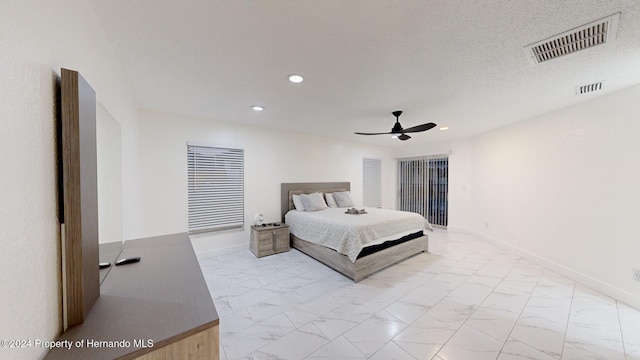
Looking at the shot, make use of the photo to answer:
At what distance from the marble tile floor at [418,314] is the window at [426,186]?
272 centimetres

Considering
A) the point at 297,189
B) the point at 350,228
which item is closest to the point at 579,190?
the point at 350,228

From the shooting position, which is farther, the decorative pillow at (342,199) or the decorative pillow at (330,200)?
the decorative pillow at (342,199)

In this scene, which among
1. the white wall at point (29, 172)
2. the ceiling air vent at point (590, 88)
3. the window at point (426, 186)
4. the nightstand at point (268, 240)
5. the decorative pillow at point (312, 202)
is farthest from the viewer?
the window at point (426, 186)

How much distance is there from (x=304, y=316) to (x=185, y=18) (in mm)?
2683

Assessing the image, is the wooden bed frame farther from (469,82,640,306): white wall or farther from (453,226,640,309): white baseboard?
(469,82,640,306): white wall

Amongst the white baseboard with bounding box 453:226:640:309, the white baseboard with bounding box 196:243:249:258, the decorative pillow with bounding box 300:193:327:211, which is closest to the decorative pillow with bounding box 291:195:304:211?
the decorative pillow with bounding box 300:193:327:211

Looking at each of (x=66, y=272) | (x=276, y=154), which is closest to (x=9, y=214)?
(x=66, y=272)

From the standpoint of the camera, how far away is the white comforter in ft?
10.5

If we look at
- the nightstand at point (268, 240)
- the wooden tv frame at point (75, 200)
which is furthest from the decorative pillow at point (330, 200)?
the wooden tv frame at point (75, 200)

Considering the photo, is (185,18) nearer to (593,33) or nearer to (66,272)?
(66,272)

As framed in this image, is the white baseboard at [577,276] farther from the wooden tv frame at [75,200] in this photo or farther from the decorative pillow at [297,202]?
the wooden tv frame at [75,200]

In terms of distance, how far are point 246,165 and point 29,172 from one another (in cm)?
366

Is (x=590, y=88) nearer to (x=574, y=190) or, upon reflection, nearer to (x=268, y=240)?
(x=574, y=190)

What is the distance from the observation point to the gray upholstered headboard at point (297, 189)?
480cm
